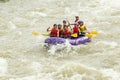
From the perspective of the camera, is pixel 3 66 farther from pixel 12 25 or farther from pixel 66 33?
pixel 12 25

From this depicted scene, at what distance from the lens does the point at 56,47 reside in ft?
39.0

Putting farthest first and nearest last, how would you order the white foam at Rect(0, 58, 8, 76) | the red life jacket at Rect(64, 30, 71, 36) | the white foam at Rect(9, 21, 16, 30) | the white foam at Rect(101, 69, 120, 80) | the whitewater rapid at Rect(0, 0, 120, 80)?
1. the white foam at Rect(9, 21, 16, 30)
2. the red life jacket at Rect(64, 30, 71, 36)
3. the white foam at Rect(0, 58, 8, 76)
4. the whitewater rapid at Rect(0, 0, 120, 80)
5. the white foam at Rect(101, 69, 120, 80)

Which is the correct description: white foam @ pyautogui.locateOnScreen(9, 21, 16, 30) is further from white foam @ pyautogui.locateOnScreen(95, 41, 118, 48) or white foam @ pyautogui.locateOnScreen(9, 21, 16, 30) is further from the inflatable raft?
white foam @ pyautogui.locateOnScreen(95, 41, 118, 48)

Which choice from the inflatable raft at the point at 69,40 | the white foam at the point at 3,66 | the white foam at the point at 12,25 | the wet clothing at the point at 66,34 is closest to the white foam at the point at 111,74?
the inflatable raft at the point at 69,40

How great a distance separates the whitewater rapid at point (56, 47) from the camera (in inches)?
405

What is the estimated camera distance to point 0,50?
12.5 metres

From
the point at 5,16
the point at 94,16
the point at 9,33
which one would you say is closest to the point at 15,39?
the point at 9,33

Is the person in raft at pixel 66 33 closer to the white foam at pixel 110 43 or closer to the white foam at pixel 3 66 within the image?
the white foam at pixel 110 43

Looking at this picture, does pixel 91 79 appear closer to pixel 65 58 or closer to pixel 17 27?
pixel 65 58

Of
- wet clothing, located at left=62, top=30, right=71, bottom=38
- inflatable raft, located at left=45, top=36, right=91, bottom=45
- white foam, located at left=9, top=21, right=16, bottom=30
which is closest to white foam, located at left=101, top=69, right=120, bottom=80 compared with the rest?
inflatable raft, located at left=45, top=36, right=91, bottom=45

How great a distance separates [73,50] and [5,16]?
22.3ft

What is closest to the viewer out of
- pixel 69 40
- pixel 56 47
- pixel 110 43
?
pixel 56 47

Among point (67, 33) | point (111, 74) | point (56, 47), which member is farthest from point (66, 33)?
point (111, 74)

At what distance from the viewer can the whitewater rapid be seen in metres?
10.3
